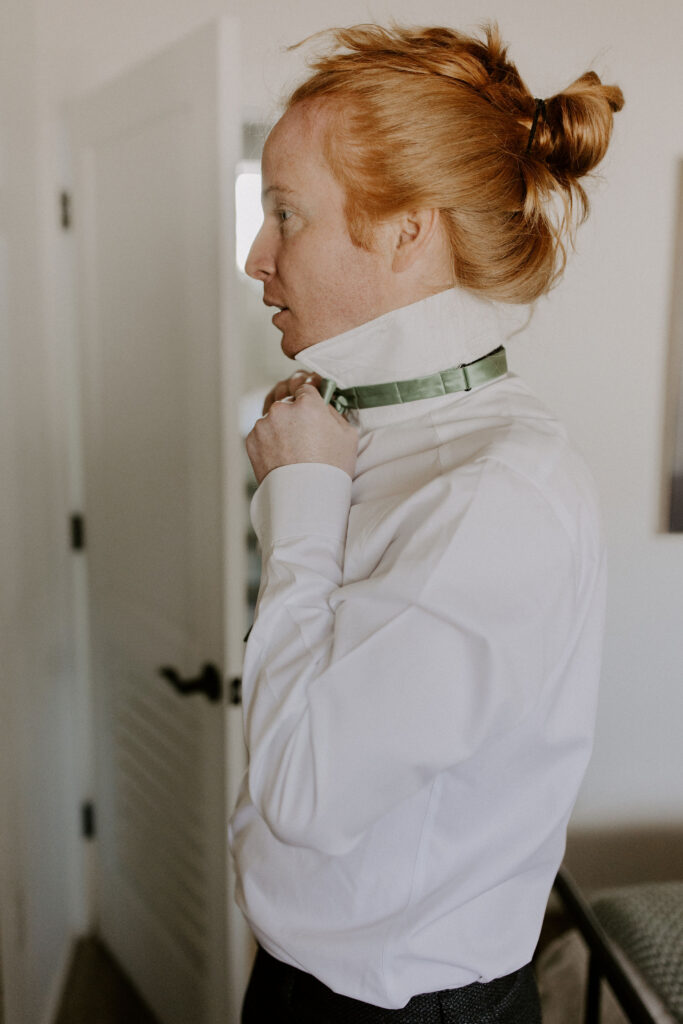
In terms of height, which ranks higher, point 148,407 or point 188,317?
point 188,317

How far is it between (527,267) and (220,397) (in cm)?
58

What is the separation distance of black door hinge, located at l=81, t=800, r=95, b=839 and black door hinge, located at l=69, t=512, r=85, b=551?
67cm

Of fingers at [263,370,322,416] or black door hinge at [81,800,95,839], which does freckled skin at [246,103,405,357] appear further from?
black door hinge at [81,800,95,839]

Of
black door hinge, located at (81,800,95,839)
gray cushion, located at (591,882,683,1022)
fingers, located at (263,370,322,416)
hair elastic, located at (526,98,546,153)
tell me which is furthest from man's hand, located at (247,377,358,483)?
black door hinge, located at (81,800,95,839)

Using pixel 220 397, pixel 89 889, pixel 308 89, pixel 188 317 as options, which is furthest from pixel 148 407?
pixel 89 889

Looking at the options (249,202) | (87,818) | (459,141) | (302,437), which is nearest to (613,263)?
(249,202)

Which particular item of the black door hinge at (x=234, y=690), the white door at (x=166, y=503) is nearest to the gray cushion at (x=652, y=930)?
the white door at (x=166, y=503)

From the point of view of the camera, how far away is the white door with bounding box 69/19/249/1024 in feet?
4.29

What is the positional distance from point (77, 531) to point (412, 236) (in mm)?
1446

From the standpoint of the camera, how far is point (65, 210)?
6.06ft

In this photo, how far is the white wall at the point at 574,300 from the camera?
1.75 m

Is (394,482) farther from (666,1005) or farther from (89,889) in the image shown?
(89,889)

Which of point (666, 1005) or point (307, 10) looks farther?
point (307, 10)

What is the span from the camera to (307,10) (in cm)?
180
